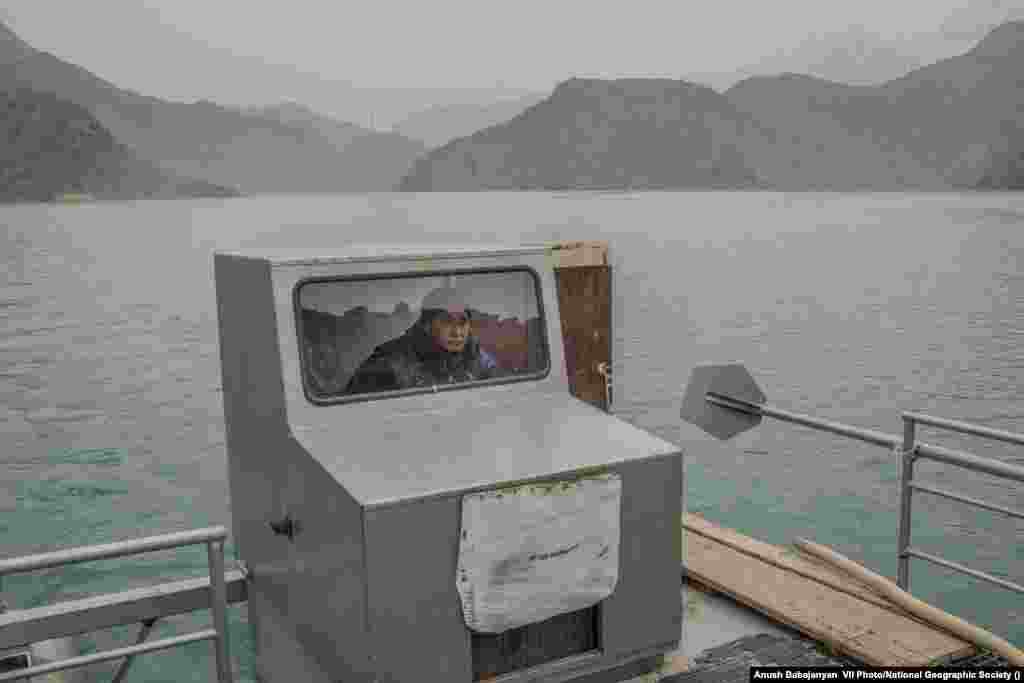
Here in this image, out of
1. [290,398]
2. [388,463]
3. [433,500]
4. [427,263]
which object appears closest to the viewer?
[433,500]

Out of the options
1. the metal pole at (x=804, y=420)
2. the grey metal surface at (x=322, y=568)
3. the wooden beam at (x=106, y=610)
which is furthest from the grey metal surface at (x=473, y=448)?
the wooden beam at (x=106, y=610)

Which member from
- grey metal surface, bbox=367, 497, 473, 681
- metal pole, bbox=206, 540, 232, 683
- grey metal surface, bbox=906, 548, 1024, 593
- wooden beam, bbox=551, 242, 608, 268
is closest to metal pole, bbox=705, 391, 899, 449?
grey metal surface, bbox=906, 548, 1024, 593

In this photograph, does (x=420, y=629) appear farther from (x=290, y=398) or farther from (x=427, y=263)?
(x=427, y=263)

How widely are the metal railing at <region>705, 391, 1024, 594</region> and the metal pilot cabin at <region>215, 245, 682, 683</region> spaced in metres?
1.62

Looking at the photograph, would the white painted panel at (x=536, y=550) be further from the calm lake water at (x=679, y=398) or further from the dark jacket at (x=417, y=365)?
the calm lake water at (x=679, y=398)

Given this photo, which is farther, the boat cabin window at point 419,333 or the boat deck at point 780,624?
the boat deck at point 780,624

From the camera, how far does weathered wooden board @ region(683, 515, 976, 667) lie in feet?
14.9

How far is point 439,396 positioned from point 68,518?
18.8 meters

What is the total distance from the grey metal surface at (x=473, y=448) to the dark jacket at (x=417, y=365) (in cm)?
18

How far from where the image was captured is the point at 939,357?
123 feet

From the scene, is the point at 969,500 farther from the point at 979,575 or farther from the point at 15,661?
the point at 15,661

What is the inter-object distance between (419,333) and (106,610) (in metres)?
2.71

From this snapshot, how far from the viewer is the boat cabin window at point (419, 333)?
14.3 ft

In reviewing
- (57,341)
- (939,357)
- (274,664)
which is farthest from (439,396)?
(57,341)
